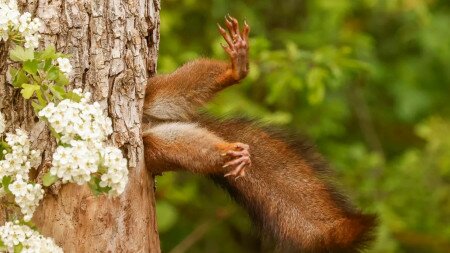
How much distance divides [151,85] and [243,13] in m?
3.65

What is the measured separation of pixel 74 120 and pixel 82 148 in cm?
11

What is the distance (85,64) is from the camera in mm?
3777

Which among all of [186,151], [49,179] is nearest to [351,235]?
[186,151]

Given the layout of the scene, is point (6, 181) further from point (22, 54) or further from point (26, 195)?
point (22, 54)

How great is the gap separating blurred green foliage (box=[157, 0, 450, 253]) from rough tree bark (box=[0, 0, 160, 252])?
3.15 m

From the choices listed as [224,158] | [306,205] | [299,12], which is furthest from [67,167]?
[299,12]

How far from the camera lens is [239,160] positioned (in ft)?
12.9

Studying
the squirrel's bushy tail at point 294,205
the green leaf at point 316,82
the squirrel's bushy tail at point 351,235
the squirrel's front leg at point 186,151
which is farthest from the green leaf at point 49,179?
the green leaf at point 316,82

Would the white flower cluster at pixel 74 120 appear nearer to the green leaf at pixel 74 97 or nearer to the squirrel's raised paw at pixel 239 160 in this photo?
the green leaf at pixel 74 97

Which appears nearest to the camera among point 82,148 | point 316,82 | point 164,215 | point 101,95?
point 82,148

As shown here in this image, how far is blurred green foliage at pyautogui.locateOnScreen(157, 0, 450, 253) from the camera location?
766cm

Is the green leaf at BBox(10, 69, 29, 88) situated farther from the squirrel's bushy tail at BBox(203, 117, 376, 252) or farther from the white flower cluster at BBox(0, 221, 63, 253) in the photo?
the squirrel's bushy tail at BBox(203, 117, 376, 252)

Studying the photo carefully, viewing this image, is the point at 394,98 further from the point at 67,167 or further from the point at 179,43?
the point at 67,167

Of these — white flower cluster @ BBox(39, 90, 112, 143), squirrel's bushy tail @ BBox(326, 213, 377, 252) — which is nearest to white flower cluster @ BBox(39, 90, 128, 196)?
white flower cluster @ BBox(39, 90, 112, 143)
